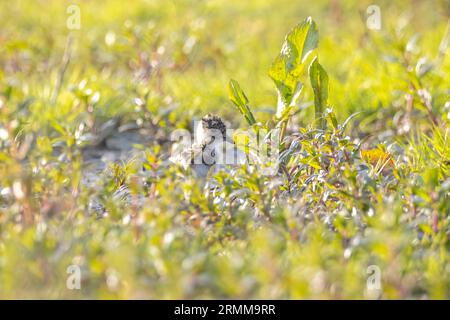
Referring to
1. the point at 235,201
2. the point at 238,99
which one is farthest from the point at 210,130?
the point at 235,201

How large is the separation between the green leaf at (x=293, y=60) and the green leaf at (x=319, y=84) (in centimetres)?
7

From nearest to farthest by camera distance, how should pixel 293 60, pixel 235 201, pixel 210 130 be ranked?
pixel 235 201 → pixel 210 130 → pixel 293 60

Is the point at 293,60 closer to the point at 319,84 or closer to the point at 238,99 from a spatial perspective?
the point at 319,84

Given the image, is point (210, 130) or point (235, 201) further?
point (210, 130)

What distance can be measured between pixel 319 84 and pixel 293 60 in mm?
178

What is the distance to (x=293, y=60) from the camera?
3.48 m

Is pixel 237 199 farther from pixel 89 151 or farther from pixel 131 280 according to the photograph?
pixel 89 151

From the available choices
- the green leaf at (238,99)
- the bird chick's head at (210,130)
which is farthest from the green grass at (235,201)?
the bird chick's head at (210,130)

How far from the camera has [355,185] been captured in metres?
2.76

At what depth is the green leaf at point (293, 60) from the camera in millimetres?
3441

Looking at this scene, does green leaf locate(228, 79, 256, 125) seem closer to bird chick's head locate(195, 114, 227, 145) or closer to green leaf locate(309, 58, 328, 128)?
bird chick's head locate(195, 114, 227, 145)

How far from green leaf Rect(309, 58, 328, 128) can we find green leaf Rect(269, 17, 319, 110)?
67mm
